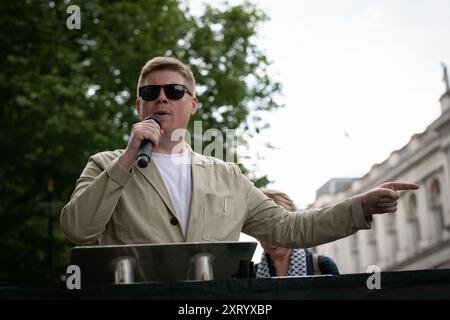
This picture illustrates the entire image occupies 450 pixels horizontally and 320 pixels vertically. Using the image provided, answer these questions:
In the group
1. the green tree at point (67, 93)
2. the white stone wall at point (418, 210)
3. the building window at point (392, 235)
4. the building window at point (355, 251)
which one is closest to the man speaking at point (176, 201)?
the green tree at point (67, 93)

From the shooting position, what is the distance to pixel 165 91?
357 cm

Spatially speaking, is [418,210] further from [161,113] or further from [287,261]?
[161,113]

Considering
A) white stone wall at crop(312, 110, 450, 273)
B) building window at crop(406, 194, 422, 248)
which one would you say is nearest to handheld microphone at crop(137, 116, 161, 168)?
white stone wall at crop(312, 110, 450, 273)

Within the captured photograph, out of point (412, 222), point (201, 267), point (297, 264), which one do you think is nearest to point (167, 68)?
point (201, 267)

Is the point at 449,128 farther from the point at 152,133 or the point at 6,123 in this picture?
the point at 152,133

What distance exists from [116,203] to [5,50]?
14.2m

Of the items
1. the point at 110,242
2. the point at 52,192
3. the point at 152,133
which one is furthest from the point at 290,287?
the point at 52,192

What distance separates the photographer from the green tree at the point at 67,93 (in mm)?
15719

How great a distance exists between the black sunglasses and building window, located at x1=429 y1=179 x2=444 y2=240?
39708mm

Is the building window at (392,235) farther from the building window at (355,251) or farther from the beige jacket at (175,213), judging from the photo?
the beige jacket at (175,213)

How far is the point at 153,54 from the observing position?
55.7ft

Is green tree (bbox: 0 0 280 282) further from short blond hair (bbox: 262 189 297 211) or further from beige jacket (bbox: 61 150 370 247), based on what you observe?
beige jacket (bbox: 61 150 370 247)

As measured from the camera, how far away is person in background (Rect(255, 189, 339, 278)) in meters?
5.20

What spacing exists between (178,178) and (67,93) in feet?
40.3
